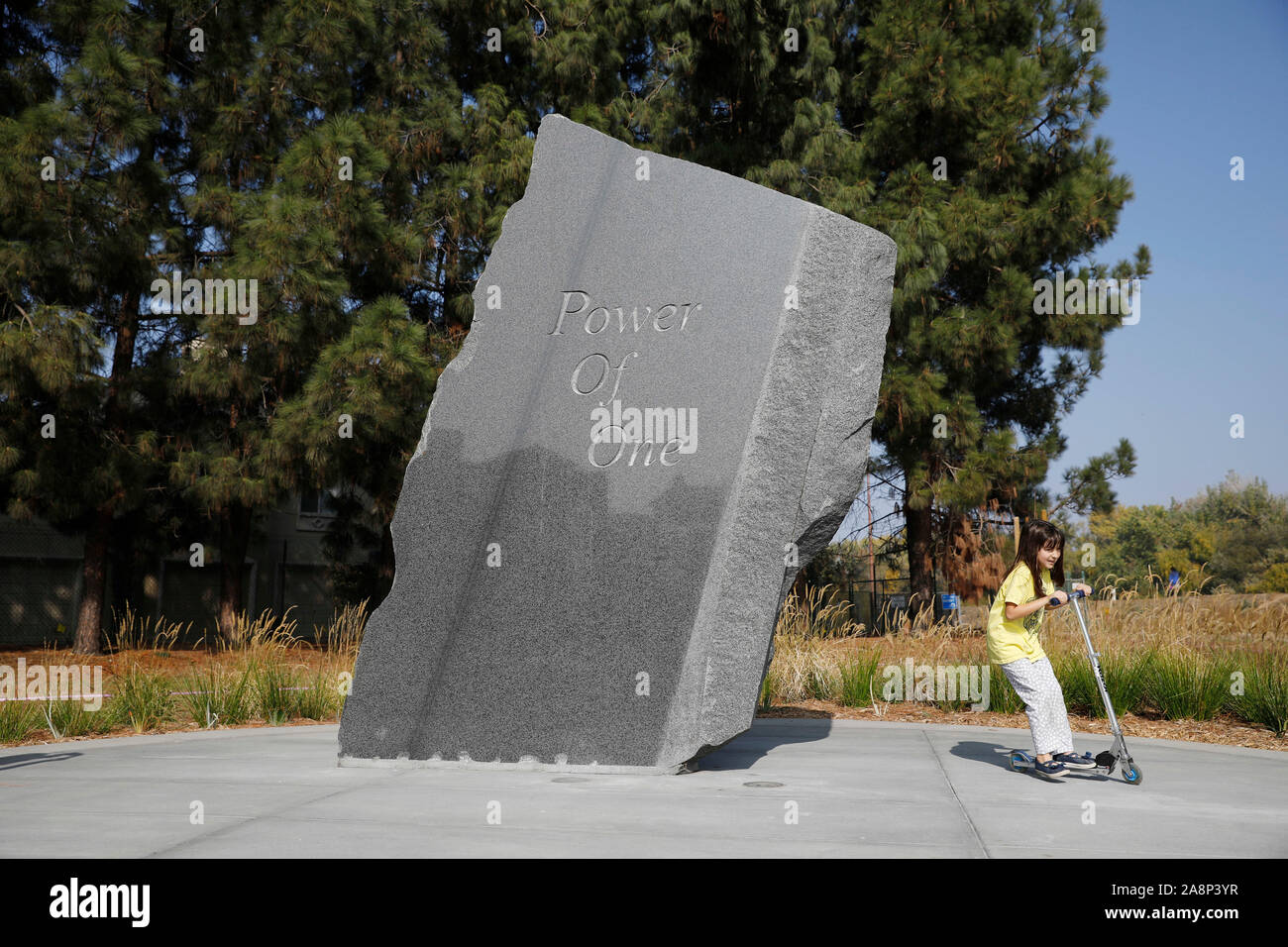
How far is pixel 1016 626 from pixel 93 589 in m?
15.0

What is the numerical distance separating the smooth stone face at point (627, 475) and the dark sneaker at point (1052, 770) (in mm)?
1532

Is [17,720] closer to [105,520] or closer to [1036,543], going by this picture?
[1036,543]

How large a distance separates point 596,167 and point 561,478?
6.71ft

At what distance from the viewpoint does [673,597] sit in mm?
5703

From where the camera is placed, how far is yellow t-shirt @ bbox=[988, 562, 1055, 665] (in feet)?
18.7

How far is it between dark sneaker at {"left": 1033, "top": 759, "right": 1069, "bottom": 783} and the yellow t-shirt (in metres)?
0.55

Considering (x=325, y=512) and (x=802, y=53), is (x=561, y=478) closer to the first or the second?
(x=802, y=53)

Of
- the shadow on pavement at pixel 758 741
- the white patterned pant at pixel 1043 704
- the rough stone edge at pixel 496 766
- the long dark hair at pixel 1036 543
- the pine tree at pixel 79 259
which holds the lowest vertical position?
the shadow on pavement at pixel 758 741

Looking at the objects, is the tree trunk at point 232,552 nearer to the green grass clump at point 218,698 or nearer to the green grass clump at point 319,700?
the green grass clump at point 218,698

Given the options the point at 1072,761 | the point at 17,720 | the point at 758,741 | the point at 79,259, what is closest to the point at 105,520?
the point at 79,259

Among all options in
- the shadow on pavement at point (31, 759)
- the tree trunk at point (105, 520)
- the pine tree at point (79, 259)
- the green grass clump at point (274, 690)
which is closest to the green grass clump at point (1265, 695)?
the green grass clump at point (274, 690)

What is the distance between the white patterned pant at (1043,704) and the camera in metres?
5.53

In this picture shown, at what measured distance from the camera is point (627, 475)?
596 centimetres
